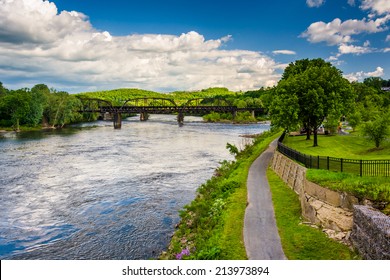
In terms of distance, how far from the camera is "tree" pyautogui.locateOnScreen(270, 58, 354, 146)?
36.2 metres

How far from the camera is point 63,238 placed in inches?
844

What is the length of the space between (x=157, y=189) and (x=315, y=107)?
706 inches

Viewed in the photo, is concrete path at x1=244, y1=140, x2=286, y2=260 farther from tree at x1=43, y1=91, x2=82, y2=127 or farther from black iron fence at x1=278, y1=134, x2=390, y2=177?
tree at x1=43, y1=91, x2=82, y2=127

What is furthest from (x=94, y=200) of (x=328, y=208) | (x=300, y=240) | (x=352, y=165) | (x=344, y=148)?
(x=344, y=148)

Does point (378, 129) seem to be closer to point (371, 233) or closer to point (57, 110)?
point (371, 233)

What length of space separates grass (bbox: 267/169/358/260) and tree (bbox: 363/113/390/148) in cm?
1407

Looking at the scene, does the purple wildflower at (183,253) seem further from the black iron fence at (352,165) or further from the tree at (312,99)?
the tree at (312,99)

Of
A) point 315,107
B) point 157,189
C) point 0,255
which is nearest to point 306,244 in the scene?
point 0,255

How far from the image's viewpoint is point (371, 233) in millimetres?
13602

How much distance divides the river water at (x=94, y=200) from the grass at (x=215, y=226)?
1.26 metres

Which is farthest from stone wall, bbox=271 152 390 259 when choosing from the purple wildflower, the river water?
the river water

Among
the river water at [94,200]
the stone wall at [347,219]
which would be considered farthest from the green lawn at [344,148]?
the stone wall at [347,219]

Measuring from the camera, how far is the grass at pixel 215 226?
618 inches
